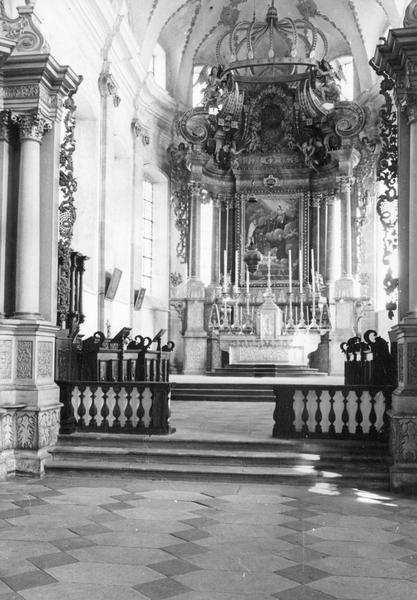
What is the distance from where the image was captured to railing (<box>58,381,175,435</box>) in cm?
817

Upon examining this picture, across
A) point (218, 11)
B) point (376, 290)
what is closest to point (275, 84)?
point (218, 11)

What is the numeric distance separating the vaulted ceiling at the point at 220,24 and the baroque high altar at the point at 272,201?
0.49 meters

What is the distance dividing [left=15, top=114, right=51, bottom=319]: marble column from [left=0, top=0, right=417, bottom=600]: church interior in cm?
2

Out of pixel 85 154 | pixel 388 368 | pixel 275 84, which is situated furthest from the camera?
pixel 275 84

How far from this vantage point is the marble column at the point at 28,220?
25.2ft

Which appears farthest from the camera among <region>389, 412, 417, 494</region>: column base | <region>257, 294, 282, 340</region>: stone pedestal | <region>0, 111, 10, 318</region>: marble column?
<region>257, 294, 282, 340</region>: stone pedestal

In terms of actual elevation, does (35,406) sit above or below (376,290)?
below

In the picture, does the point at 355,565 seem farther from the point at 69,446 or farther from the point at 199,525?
the point at 69,446

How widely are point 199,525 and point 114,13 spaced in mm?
13845

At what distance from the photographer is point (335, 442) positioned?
25.3 feet

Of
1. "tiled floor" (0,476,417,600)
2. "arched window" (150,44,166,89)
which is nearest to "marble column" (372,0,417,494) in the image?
"tiled floor" (0,476,417,600)

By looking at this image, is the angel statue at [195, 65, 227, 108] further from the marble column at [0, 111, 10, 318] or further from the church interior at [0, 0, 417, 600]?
the marble column at [0, 111, 10, 318]

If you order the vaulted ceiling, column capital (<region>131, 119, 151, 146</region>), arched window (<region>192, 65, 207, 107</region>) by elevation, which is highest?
the vaulted ceiling

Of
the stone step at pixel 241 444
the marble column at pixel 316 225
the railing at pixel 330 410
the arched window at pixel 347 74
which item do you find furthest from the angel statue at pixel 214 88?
the stone step at pixel 241 444
